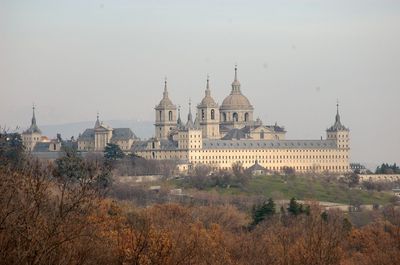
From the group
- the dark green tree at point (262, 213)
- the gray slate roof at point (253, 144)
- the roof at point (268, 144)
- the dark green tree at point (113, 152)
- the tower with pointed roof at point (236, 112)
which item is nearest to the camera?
the dark green tree at point (262, 213)

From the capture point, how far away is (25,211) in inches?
806

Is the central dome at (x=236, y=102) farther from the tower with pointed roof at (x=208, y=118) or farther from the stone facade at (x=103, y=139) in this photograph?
the stone facade at (x=103, y=139)

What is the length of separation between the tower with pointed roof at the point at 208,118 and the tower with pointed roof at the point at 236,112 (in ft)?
10.8

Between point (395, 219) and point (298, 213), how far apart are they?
439cm

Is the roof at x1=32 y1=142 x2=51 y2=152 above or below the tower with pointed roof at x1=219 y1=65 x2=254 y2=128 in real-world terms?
below

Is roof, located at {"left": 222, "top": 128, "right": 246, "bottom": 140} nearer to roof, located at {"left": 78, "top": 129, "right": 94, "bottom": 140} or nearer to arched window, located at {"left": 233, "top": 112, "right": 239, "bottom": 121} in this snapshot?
arched window, located at {"left": 233, "top": 112, "right": 239, "bottom": 121}

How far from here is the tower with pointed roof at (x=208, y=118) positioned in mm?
109625

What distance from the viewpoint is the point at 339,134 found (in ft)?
363

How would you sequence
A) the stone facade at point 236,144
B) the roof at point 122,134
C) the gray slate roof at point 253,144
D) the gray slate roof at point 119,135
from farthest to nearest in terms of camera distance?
the gray slate roof at point 119,135
the roof at point 122,134
the gray slate roof at point 253,144
the stone facade at point 236,144

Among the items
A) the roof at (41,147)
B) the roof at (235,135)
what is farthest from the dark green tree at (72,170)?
the roof at (235,135)

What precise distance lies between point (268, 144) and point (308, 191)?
23.3 metres

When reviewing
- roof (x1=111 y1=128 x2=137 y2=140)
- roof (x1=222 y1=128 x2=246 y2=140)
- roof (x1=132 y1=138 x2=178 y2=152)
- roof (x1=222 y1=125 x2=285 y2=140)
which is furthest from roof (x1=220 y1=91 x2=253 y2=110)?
roof (x1=111 y1=128 x2=137 y2=140)

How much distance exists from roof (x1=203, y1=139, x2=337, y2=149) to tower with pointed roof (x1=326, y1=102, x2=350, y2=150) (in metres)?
0.67

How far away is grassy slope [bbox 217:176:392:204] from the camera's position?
8175 centimetres
